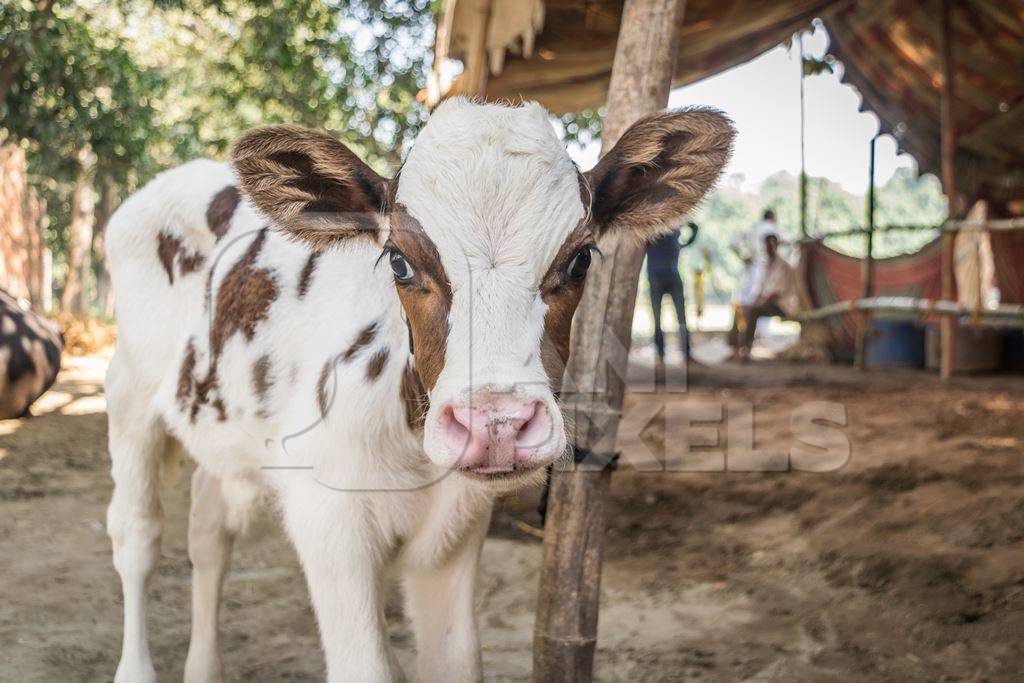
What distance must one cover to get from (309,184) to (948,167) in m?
8.41

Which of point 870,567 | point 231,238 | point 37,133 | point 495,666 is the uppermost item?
point 37,133

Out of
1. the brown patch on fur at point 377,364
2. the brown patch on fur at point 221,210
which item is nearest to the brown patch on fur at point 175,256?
the brown patch on fur at point 221,210

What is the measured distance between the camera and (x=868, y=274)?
35.9 ft

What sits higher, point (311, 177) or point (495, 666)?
point (311, 177)

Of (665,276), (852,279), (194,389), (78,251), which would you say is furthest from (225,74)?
(194,389)

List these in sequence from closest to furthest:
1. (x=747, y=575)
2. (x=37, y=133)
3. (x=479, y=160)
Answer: (x=479, y=160), (x=747, y=575), (x=37, y=133)

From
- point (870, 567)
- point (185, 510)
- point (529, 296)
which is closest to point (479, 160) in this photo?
point (529, 296)

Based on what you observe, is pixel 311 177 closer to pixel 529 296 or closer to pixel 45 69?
pixel 529 296

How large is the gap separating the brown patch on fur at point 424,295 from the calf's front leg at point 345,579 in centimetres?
52

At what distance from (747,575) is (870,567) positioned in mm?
576

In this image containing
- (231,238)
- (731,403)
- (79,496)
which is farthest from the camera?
(731,403)

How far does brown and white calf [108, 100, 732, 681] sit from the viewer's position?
2.16 metres

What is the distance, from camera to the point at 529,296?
2.20 metres

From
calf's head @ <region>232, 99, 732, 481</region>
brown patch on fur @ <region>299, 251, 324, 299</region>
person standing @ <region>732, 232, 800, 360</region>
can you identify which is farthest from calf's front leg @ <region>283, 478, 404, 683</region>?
person standing @ <region>732, 232, 800, 360</region>
